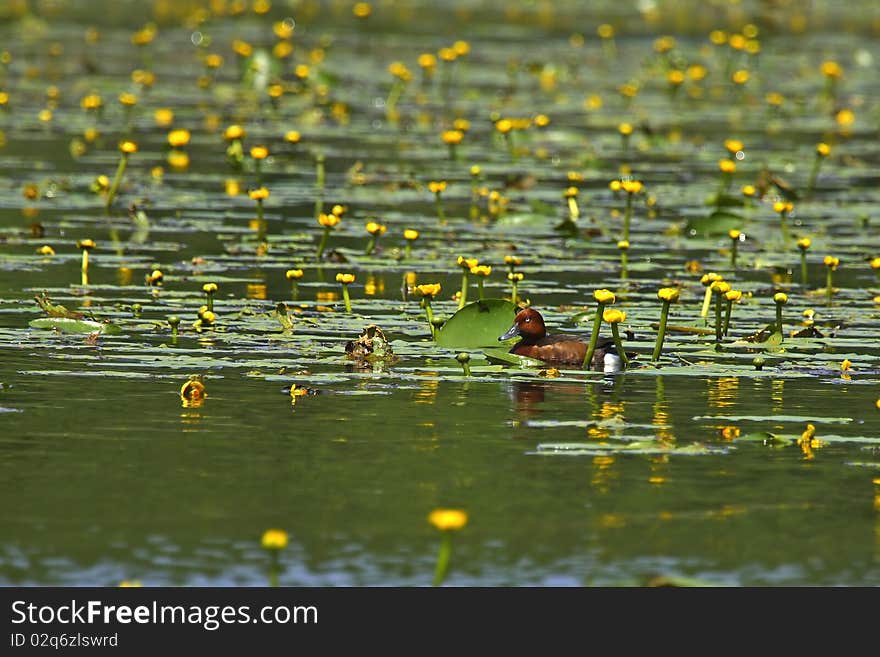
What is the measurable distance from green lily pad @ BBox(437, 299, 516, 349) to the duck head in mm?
179

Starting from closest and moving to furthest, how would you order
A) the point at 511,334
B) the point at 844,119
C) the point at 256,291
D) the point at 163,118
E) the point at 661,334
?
the point at 661,334
the point at 511,334
the point at 256,291
the point at 163,118
the point at 844,119

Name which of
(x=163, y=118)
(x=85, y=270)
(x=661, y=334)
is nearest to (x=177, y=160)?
(x=163, y=118)

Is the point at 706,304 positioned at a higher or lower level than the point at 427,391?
higher

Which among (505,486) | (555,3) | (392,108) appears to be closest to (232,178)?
(392,108)

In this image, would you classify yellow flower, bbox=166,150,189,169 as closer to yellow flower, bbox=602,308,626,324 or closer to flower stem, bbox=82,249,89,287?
flower stem, bbox=82,249,89,287

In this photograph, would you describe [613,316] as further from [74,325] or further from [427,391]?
[74,325]

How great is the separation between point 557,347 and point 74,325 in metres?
2.12

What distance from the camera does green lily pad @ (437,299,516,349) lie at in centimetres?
920

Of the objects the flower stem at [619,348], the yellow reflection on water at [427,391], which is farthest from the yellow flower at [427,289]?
the flower stem at [619,348]

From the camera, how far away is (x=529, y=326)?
29.5ft

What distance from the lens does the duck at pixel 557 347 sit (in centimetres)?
882
